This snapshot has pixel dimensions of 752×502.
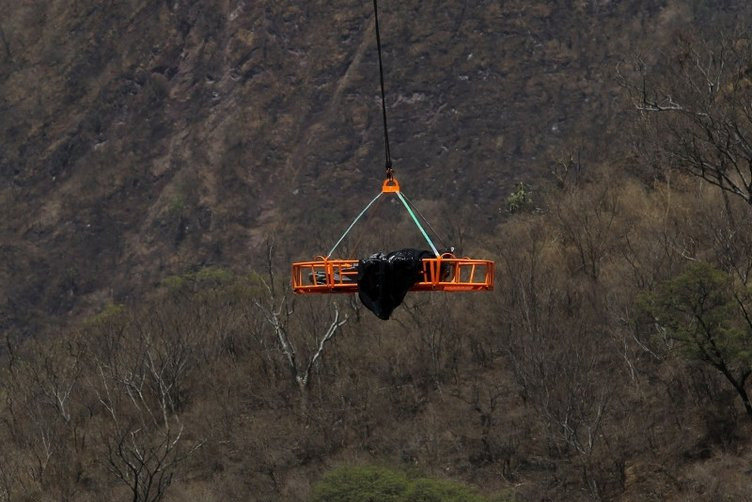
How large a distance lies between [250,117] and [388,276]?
10212cm

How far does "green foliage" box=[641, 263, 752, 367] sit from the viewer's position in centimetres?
4006

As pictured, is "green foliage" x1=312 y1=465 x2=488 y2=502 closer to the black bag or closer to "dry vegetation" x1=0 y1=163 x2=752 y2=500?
"dry vegetation" x1=0 y1=163 x2=752 y2=500

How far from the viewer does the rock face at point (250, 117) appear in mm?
108062

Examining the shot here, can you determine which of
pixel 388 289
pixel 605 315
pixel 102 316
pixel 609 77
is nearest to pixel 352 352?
pixel 605 315

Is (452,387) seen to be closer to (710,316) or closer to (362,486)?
(362,486)

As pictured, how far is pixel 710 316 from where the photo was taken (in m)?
40.4

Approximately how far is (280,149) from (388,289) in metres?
99.2

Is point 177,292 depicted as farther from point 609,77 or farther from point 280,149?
point 609,77

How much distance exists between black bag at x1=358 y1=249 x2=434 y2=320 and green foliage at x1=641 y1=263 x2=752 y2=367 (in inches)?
912

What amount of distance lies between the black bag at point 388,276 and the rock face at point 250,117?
78.3 metres

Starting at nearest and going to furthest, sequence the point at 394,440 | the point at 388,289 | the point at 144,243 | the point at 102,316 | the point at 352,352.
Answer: the point at 388,289 → the point at 394,440 → the point at 352,352 → the point at 102,316 → the point at 144,243

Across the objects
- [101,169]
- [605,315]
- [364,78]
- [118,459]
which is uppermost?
[364,78]

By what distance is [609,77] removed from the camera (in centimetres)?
10462

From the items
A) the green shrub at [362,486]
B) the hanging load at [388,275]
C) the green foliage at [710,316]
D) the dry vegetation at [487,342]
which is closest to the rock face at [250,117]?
the dry vegetation at [487,342]
